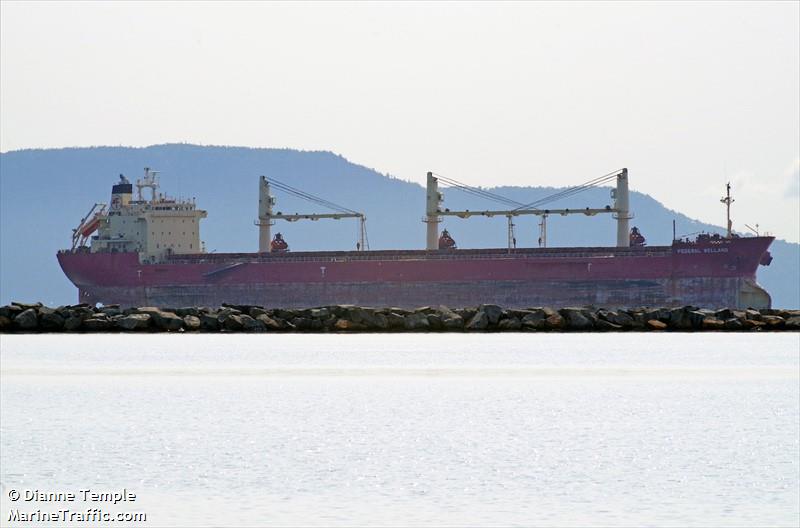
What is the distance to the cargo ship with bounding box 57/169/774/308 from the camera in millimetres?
53375

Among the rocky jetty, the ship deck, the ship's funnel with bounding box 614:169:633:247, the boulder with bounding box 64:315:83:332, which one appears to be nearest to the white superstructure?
the ship deck

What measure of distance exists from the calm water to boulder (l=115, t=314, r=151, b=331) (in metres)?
9.78

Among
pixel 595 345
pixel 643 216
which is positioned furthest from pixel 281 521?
pixel 643 216

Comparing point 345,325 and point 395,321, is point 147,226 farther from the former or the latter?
point 395,321

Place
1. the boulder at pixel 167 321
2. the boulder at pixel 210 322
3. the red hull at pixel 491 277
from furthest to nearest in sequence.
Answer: the red hull at pixel 491 277 → the boulder at pixel 210 322 → the boulder at pixel 167 321

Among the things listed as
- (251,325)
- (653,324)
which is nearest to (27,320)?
(251,325)

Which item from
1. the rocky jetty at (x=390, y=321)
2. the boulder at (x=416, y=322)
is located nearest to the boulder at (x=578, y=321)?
the rocky jetty at (x=390, y=321)

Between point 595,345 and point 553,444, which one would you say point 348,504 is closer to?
point 553,444

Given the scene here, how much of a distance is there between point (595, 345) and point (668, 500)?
24.2 m

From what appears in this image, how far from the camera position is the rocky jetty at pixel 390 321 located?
33500mm

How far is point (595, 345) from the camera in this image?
113ft

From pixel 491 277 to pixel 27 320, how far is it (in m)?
22.6

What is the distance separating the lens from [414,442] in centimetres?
1359

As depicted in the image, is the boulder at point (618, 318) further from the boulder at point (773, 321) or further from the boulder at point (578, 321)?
the boulder at point (773, 321)
